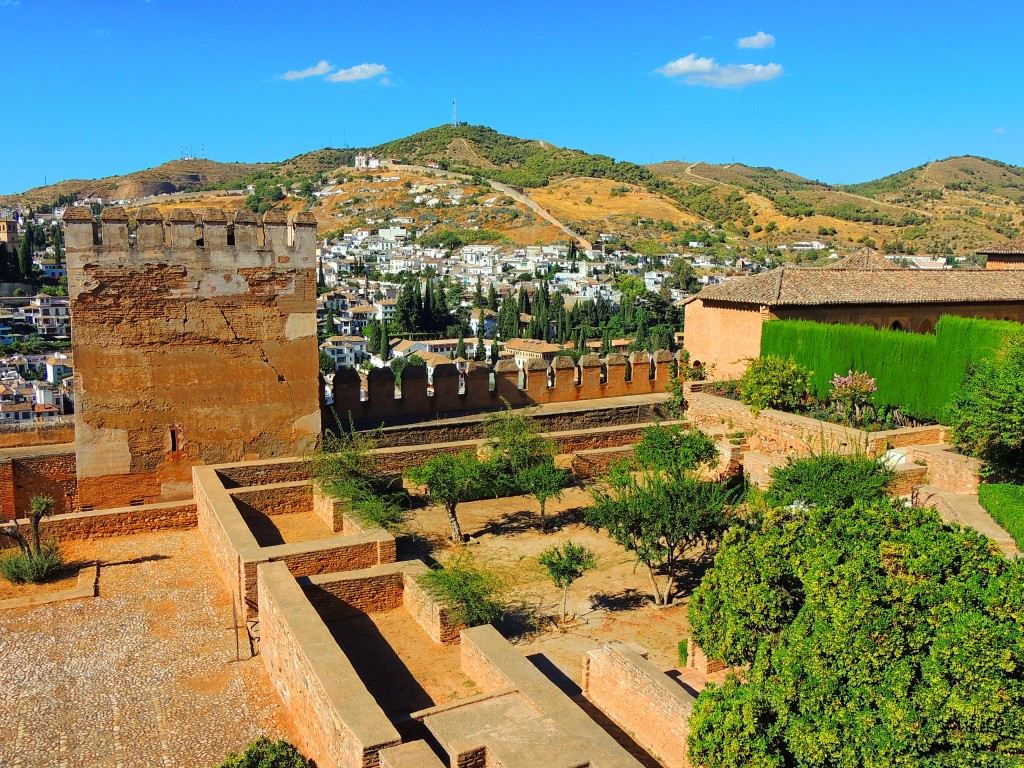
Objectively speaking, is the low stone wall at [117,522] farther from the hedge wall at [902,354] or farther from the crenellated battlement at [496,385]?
the hedge wall at [902,354]

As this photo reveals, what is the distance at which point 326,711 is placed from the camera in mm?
5949

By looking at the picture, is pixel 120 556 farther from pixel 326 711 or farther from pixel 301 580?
pixel 326 711

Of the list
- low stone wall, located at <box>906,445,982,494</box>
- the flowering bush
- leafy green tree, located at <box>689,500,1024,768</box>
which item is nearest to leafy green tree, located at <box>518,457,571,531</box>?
leafy green tree, located at <box>689,500,1024,768</box>

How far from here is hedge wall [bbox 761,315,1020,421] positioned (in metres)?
15.0

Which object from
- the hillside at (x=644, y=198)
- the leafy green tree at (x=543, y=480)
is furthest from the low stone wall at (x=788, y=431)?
the hillside at (x=644, y=198)

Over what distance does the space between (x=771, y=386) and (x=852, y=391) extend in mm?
1538

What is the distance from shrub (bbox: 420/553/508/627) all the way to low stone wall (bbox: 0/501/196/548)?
4438 mm

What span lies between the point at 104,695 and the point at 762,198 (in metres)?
137

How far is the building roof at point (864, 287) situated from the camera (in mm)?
17172

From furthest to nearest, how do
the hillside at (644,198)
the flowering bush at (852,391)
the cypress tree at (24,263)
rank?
1. the hillside at (644,198)
2. the cypress tree at (24,263)
3. the flowering bush at (852,391)

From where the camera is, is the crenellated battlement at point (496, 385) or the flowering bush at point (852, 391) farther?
the flowering bush at point (852, 391)

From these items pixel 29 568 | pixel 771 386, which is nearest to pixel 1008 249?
pixel 771 386

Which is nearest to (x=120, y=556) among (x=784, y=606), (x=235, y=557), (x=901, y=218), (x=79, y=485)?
(x=79, y=485)

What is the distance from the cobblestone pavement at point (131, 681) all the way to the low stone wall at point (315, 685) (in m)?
0.28
